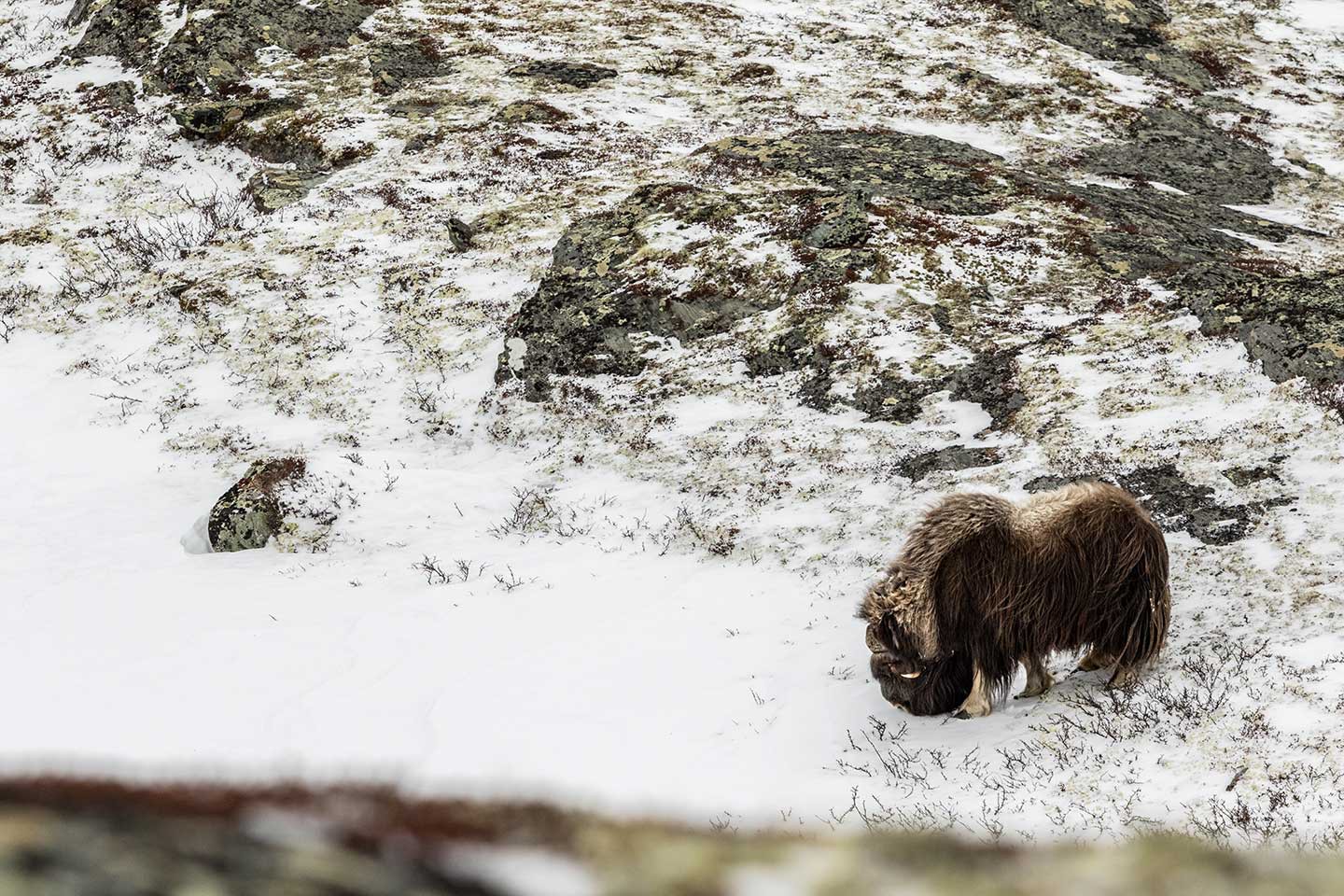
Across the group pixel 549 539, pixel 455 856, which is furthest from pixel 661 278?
pixel 455 856

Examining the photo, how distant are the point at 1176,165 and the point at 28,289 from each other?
985 inches

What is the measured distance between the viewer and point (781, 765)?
24.7ft

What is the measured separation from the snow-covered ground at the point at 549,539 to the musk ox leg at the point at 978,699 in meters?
0.14

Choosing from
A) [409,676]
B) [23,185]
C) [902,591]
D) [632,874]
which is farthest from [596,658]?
[23,185]

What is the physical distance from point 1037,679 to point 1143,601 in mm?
1016

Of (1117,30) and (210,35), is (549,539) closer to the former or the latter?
(210,35)

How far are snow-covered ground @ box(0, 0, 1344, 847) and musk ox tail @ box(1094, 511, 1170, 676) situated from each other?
0.91ft

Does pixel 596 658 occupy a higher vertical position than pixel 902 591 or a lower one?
lower

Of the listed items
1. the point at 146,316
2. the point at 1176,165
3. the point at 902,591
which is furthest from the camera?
the point at 1176,165

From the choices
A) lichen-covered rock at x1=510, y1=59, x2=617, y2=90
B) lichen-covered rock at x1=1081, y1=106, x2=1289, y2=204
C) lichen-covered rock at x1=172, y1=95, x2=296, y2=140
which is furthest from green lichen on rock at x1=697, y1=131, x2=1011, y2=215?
lichen-covered rock at x1=172, y1=95, x2=296, y2=140

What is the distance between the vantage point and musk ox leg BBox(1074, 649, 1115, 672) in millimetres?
7613

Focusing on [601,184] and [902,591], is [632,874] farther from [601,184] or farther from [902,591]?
[601,184]

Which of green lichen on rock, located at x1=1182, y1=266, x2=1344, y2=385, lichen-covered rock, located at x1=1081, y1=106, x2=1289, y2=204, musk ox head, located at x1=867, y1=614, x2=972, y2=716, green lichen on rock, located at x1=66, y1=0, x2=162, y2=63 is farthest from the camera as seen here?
green lichen on rock, located at x1=66, y1=0, x2=162, y2=63

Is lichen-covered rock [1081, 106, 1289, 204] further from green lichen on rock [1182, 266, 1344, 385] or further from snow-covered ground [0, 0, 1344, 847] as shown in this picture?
green lichen on rock [1182, 266, 1344, 385]
